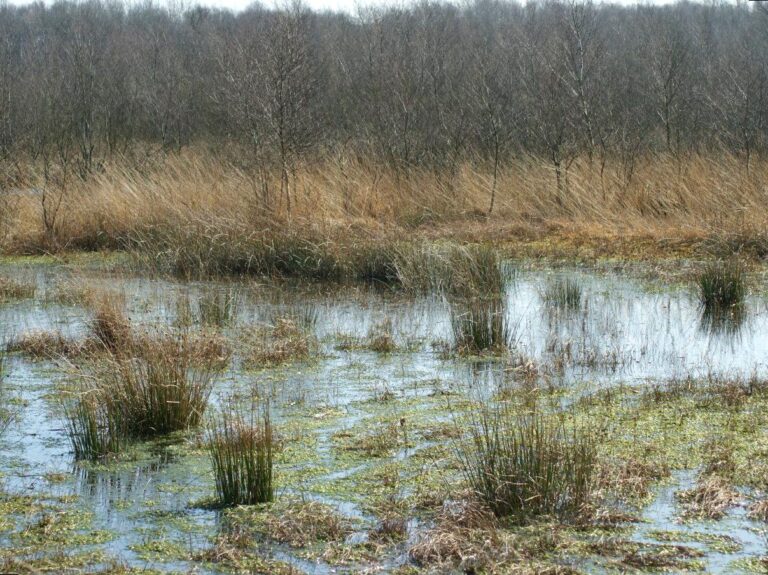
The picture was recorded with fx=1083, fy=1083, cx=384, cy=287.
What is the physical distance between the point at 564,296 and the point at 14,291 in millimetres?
5730

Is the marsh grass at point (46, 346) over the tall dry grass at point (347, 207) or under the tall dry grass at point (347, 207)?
under

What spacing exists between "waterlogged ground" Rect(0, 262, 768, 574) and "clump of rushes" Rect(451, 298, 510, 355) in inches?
7.0

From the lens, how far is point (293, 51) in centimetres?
1543

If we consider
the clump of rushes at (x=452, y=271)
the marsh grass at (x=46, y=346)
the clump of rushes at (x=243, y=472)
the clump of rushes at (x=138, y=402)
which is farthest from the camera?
the clump of rushes at (x=452, y=271)

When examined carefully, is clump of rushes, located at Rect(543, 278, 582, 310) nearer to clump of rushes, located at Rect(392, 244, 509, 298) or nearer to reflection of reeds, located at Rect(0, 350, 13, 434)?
clump of rushes, located at Rect(392, 244, 509, 298)

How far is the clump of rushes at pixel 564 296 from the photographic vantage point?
419 inches

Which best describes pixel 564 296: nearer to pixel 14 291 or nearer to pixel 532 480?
pixel 14 291

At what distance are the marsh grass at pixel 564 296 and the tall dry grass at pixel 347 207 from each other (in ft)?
7.07

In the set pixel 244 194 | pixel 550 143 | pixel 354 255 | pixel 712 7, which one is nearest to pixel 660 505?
pixel 354 255

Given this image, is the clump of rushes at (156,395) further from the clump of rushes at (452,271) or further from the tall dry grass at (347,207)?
the tall dry grass at (347,207)

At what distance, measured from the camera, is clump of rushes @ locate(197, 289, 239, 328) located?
9.83m

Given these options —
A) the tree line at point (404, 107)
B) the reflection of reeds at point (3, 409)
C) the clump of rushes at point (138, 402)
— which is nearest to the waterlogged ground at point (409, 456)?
the reflection of reeds at point (3, 409)

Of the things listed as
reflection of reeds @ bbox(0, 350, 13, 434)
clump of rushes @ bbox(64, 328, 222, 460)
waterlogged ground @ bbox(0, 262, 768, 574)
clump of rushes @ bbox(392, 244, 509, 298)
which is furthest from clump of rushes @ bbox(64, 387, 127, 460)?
clump of rushes @ bbox(392, 244, 509, 298)

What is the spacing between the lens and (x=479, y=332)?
879 cm
